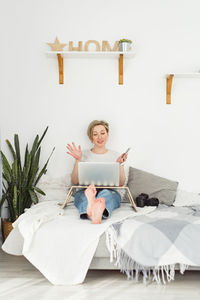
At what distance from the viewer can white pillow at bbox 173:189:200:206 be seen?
2986 millimetres

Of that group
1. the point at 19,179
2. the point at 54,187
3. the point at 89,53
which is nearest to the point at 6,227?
the point at 19,179

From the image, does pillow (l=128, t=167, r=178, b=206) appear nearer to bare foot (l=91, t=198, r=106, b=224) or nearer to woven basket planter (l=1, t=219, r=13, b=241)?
bare foot (l=91, t=198, r=106, b=224)

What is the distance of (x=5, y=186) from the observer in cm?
337

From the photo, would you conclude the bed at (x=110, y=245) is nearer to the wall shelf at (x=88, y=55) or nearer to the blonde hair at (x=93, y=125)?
the blonde hair at (x=93, y=125)

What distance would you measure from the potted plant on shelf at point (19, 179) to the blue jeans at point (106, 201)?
51 cm

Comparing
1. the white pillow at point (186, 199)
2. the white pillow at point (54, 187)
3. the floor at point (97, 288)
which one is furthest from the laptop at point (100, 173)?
the white pillow at point (186, 199)

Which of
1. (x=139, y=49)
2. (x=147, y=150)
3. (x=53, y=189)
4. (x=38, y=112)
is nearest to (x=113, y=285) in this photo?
(x=53, y=189)

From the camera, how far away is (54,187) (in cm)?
309

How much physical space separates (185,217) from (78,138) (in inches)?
54.3

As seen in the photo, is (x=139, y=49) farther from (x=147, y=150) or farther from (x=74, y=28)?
(x=147, y=150)

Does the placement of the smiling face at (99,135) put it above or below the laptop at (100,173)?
above

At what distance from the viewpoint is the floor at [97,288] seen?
6.57 feet

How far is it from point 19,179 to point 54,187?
1.07 ft

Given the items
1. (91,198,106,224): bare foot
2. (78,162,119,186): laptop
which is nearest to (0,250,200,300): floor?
(91,198,106,224): bare foot
